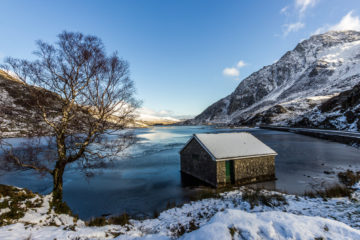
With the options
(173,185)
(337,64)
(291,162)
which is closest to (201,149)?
(173,185)

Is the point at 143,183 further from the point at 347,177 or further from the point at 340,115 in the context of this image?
the point at 340,115

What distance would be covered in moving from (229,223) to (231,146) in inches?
527

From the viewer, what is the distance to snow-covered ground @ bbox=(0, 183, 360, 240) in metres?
4.82

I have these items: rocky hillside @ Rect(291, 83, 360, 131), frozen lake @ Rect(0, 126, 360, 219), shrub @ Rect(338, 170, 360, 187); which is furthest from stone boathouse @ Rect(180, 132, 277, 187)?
rocky hillside @ Rect(291, 83, 360, 131)

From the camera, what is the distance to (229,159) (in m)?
16.3

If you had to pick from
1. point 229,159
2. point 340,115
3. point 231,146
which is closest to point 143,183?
point 229,159

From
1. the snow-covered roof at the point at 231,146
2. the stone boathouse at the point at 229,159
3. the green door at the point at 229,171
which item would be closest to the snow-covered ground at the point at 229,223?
the stone boathouse at the point at 229,159

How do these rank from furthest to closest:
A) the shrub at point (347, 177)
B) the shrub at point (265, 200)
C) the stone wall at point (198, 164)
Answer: the shrub at point (347, 177) → the stone wall at point (198, 164) → the shrub at point (265, 200)

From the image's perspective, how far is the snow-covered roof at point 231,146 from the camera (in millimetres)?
16564

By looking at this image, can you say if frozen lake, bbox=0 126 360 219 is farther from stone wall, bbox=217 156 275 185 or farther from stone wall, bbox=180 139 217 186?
stone wall, bbox=180 139 217 186

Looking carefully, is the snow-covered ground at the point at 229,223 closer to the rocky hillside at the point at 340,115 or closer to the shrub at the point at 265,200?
the shrub at the point at 265,200

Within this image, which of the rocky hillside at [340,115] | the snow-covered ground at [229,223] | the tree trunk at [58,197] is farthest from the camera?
the rocky hillside at [340,115]

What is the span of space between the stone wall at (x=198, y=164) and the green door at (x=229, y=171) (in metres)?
1.28

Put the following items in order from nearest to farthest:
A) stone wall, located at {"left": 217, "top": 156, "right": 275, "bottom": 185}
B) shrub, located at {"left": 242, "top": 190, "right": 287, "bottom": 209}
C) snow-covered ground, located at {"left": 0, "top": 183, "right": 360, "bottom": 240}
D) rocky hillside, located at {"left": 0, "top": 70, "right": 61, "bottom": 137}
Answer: snow-covered ground, located at {"left": 0, "top": 183, "right": 360, "bottom": 240} → rocky hillside, located at {"left": 0, "top": 70, "right": 61, "bottom": 137} → shrub, located at {"left": 242, "top": 190, "right": 287, "bottom": 209} → stone wall, located at {"left": 217, "top": 156, "right": 275, "bottom": 185}
